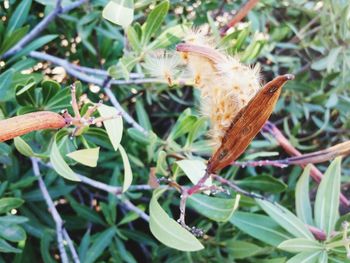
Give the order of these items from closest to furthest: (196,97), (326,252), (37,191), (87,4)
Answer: (326,252)
(37,191)
(87,4)
(196,97)

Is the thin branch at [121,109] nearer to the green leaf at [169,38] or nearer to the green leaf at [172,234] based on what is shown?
the green leaf at [169,38]

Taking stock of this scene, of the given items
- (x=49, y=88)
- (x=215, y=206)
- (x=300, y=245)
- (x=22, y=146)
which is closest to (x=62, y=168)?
(x=22, y=146)

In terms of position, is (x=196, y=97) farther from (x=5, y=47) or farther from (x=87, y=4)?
(x=5, y=47)

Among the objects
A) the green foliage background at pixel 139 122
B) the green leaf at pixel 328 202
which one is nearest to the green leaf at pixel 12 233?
the green foliage background at pixel 139 122

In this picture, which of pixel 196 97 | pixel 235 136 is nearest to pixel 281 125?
pixel 196 97

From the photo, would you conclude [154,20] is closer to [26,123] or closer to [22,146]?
[22,146]

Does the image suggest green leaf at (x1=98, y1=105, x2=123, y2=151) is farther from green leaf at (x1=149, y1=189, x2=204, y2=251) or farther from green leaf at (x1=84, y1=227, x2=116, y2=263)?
green leaf at (x1=84, y1=227, x2=116, y2=263)
